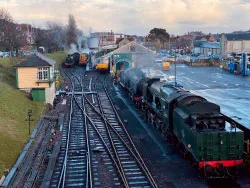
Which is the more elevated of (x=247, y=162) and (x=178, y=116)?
(x=178, y=116)

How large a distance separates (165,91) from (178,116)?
3.88 metres

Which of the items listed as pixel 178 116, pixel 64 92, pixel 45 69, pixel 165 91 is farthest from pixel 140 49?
pixel 178 116

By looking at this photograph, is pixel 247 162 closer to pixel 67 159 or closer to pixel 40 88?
pixel 67 159

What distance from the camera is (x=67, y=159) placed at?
1689 cm

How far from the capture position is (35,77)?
1149 inches

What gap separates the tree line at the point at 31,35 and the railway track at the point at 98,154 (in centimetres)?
2621

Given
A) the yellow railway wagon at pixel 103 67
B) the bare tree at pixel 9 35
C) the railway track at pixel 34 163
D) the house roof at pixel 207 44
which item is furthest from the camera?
the house roof at pixel 207 44

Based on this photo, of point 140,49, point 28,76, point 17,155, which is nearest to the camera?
point 17,155

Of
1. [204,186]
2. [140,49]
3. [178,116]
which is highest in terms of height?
[140,49]

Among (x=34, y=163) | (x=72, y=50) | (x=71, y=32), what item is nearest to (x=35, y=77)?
(x=34, y=163)

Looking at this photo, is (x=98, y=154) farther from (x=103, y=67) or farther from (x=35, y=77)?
(x=103, y=67)

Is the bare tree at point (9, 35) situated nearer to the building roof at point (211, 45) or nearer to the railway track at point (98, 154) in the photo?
the railway track at point (98, 154)

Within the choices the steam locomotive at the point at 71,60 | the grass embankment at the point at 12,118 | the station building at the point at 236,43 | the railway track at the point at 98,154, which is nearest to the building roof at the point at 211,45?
the station building at the point at 236,43

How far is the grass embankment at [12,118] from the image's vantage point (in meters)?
16.7
